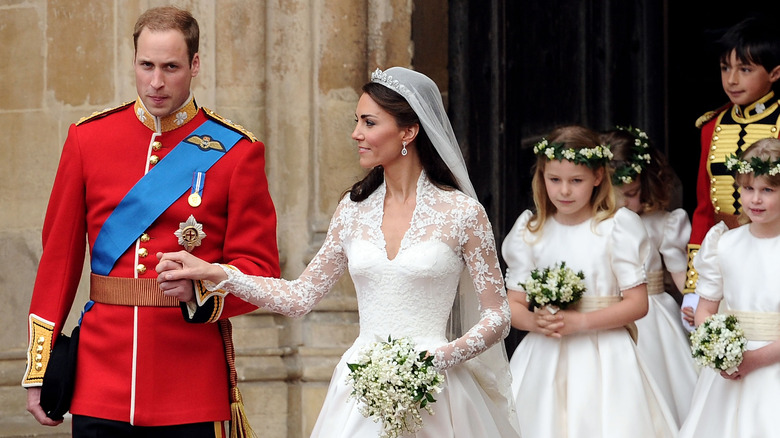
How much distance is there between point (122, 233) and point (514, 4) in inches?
173

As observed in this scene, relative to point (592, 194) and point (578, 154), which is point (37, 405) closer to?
point (578, 154)

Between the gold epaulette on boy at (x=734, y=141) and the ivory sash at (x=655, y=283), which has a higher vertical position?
the gold epaulette on boy at (x=734, y=141)

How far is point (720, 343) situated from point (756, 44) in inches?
68.6

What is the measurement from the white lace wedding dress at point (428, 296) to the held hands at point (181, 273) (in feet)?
0.67

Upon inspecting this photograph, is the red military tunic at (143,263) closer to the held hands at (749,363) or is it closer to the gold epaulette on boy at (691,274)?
the held hands at (749,363)

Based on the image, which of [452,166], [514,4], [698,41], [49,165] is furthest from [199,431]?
[698,41]

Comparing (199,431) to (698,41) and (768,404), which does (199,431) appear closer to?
(768,404)

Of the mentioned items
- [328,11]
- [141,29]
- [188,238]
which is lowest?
[188,238]

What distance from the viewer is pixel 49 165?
7109 mm

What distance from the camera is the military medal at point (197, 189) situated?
14.5 feet

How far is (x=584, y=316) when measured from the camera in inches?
243

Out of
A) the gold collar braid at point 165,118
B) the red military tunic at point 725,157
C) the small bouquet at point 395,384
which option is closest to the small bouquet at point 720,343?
the red military tunic at point 725,157

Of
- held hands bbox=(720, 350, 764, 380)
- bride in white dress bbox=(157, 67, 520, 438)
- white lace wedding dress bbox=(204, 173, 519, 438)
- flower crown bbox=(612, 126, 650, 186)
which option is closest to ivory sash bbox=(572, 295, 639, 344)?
held hands bbox=(720, 350, 764, 380)

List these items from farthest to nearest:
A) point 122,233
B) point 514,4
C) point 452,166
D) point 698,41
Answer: point 698,41
point 514,4
point 452,166
point 122,233
